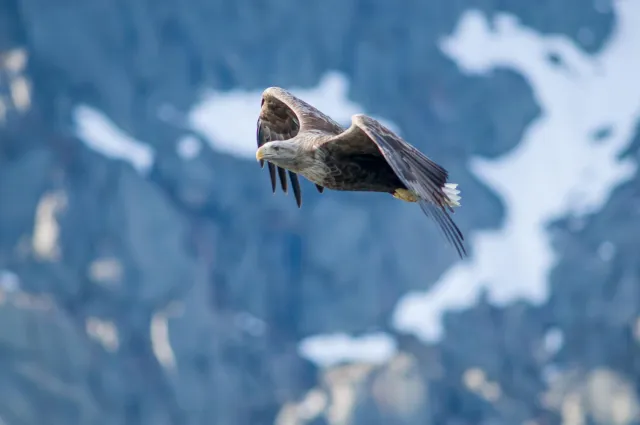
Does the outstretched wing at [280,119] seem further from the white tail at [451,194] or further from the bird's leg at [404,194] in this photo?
the white tail at [451,194]

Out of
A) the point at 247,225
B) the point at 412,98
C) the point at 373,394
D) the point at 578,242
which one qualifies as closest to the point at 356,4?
the point at 412,98

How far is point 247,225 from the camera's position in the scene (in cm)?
3512

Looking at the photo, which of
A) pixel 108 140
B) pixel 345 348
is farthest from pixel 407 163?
pixel 108 140

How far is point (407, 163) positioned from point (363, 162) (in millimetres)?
879

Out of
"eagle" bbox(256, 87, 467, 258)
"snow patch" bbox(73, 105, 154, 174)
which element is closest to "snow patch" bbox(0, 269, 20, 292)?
"snow patch" bbox(73, 105, 154, 174)

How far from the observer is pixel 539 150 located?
38.0m

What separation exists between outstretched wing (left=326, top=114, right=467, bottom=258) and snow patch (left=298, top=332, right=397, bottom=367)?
23967 mm

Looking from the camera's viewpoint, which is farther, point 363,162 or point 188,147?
point 188,147

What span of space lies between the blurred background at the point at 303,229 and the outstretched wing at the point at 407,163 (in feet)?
75.3

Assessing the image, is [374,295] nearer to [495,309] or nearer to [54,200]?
[495,309]

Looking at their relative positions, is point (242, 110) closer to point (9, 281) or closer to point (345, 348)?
point (345, 348)

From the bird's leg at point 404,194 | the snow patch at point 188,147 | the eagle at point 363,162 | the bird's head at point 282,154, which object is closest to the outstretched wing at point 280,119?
the eagle at point 363,162

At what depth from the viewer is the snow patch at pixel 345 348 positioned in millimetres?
34125

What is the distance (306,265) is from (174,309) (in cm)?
456
